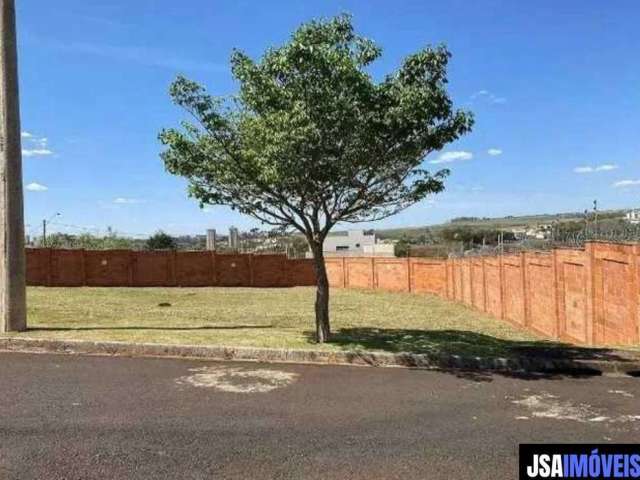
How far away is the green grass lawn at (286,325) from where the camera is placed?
1036 centimetres

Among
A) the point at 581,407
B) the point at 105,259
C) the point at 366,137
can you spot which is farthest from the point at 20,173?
the point at 105,259

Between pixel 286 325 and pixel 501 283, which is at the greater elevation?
pixel 501 283

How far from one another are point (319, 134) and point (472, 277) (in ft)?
71.2

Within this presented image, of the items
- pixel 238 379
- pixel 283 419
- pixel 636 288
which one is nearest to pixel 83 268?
pixel 238 379

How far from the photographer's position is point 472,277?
2925 cm

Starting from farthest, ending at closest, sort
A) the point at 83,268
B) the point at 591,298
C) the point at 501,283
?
1. the point at 83,268
2. the point at 501,283
3. the point at 591,298

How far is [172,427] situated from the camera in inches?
223

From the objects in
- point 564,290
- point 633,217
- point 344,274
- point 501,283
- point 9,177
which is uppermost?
point 9,177

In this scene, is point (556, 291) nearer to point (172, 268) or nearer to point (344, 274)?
point (172, 268)

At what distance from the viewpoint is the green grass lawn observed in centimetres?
1036

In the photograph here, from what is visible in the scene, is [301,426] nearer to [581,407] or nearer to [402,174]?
[581,407]

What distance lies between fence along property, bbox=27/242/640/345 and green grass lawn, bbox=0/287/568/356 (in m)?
1.01

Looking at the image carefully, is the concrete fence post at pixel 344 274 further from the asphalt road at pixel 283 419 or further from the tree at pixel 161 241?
the asphalt road at pixel 283 419

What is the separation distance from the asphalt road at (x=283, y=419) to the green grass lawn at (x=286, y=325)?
1682 mm
